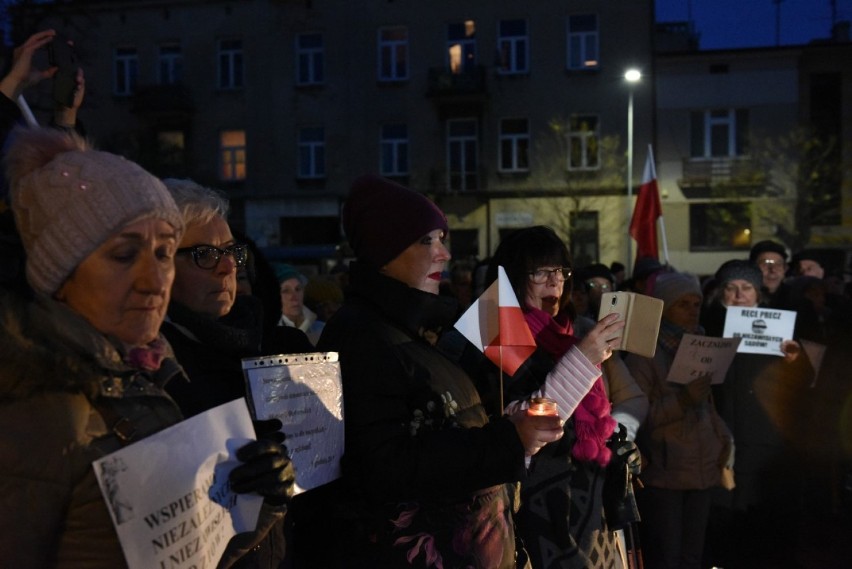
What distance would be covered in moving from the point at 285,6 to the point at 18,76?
25.9 meters

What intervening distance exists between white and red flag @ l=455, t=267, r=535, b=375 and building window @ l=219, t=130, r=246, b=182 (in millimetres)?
25521

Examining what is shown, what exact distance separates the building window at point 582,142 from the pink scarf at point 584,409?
2276cm

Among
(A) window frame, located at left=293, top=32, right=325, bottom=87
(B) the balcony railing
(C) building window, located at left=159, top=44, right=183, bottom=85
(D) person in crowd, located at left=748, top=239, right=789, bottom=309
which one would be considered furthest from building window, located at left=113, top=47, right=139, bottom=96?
(D) person in crowd, located at left=748, top=239, right=789, bottom=309

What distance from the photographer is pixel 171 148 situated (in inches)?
1019

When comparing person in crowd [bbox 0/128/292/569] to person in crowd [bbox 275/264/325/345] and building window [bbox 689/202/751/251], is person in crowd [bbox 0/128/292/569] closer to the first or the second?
person in crowd [bbox 275/264/325/345]

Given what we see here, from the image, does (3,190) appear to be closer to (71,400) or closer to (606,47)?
(71,400)

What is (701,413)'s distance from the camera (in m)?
4.43

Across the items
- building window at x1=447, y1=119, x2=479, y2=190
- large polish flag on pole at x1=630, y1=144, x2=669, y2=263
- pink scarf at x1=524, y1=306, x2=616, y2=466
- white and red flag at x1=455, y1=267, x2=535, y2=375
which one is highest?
building window at x1=447, y1=119, x2=479, y2=190

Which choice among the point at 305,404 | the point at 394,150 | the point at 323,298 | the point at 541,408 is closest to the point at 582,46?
the point at 394,150

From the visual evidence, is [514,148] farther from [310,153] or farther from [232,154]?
[232,154]

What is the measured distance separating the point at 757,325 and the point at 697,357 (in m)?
0.86

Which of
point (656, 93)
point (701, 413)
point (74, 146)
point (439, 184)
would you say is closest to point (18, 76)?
point (74, 146)

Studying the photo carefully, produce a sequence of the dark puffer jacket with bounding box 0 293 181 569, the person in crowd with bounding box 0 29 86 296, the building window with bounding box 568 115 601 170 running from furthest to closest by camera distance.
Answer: the building window with bounding box 568 115 601 170, the person in crowd with bounding box 0 29 86 296, the dark puffer jacket with bounding box 0 293 181 569

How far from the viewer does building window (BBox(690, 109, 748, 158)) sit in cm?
2530
